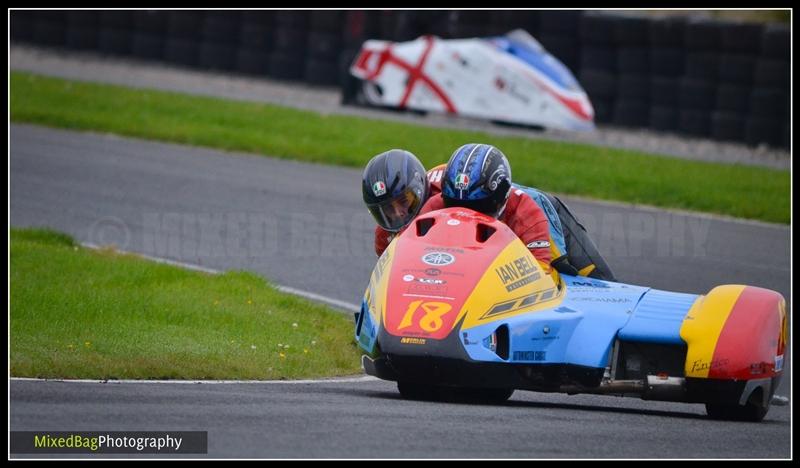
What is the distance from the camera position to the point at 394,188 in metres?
7.21

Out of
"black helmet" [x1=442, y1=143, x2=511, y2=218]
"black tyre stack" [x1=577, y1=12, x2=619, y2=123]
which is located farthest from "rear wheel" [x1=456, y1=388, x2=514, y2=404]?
"black tyre stack" [x1=577, y1=12, x2=619, y2=123]

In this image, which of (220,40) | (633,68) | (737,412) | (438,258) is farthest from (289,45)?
(737,412)

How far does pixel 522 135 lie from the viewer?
18.8m

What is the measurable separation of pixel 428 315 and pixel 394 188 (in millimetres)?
1114

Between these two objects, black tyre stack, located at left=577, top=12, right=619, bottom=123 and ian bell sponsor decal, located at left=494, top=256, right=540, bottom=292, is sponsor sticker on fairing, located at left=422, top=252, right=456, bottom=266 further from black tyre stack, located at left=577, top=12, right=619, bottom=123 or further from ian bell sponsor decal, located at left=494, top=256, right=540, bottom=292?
black tyre stack, located at left=577, top=12, right=619, bottom=123

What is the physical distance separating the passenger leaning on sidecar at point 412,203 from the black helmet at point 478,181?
0.09 metres

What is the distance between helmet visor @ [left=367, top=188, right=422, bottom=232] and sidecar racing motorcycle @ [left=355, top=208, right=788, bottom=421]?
318mm

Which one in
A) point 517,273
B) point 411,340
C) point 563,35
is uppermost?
point 563,35

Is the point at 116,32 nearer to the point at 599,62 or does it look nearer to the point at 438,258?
the point at 599,62

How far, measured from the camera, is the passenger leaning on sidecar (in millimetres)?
7234

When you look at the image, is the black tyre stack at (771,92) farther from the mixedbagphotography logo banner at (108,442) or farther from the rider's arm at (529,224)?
the mixedbagphotography logo banner at (108,442)

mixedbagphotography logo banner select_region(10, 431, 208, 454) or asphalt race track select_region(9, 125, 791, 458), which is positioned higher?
mixedbagphotography logo banner select_region(10, 431, 208, 454)

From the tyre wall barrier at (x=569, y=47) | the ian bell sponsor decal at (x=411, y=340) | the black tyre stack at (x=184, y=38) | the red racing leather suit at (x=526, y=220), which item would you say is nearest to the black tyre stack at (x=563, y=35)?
the tyre wall barrier at (x=569, y=47)

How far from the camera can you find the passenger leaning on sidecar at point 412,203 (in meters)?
7.23
